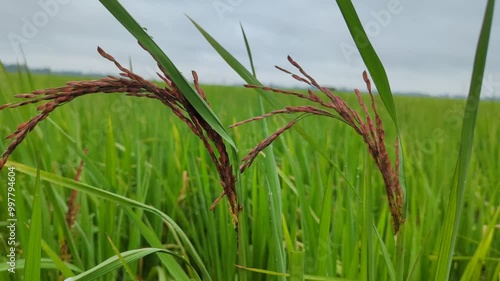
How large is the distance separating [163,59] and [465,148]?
31cm

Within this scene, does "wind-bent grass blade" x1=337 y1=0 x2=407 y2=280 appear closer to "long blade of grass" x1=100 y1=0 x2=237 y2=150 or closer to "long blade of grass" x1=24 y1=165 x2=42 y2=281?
"long blade of grass" x1=100 y1=0 x2=237 y2=150

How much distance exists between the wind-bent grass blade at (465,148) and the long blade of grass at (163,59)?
0.23 meters

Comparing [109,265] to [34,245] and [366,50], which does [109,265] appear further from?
[366,50]

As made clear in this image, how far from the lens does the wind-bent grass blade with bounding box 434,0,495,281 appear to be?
440mm

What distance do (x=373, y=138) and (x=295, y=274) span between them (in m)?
0.18

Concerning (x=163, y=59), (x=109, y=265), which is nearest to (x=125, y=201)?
(x=109, y=265)

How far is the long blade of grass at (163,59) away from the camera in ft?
1.53

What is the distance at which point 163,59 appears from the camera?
49cm

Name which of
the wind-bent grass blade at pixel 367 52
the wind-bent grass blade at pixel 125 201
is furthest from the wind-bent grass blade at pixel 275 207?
the wind-bent grass blade at pixel 367 52

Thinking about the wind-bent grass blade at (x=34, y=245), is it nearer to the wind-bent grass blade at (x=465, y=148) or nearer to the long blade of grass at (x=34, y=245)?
the long blade of grass at (x=34, y=245)

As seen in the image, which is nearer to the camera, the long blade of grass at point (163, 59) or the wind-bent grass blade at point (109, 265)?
the long blade of grass at point (163, 59)

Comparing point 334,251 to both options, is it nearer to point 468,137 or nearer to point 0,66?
point 468,137

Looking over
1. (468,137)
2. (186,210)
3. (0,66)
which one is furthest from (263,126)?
(186,210)

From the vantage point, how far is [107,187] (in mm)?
1162
